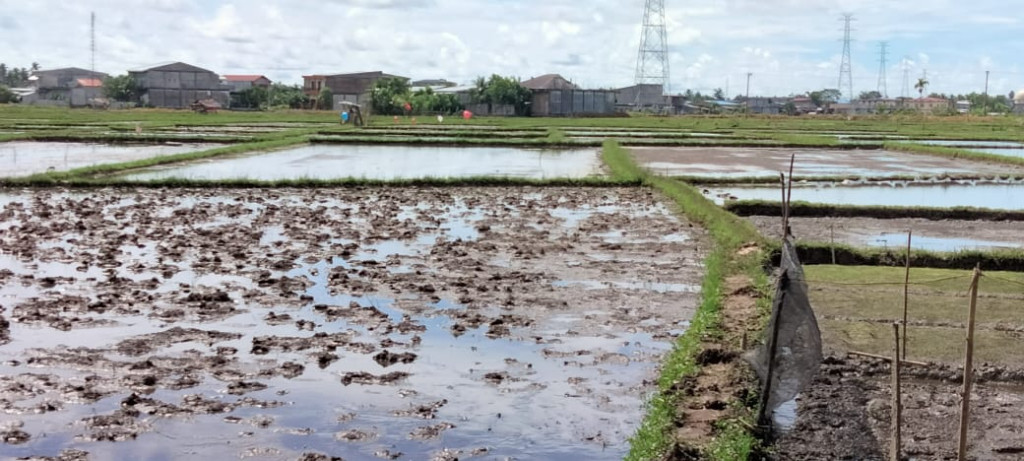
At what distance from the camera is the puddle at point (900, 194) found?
1850cm

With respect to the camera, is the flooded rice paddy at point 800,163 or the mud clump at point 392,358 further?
the flooded rice paddy at point 800,163

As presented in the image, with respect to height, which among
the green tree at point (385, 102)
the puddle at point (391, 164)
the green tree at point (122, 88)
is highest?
the green tree at point (122, 88)

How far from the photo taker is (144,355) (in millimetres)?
7496

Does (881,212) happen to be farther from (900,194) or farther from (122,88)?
(122,88)

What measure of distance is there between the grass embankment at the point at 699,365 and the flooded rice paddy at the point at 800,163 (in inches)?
422

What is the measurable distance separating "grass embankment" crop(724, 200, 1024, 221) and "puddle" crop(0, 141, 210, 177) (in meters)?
15.7

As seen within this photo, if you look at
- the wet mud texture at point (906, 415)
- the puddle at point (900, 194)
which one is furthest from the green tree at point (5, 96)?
the wet mud texture at point (906, 415)

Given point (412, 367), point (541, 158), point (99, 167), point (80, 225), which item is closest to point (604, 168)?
A: point (541, 158)

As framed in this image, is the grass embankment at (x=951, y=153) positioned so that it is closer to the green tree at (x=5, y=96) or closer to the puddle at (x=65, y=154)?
the puddle at (x=65, y=154)

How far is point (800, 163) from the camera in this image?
28.5 m

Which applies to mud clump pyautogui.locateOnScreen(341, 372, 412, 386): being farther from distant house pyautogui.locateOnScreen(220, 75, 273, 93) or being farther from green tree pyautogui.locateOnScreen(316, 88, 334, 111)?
distant house pyautogui.locateOnScreen(220, 75, 273, 93)

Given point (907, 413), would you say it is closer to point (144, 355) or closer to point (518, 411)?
point (518, 411)

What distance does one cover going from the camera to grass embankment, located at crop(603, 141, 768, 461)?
18.2 feet

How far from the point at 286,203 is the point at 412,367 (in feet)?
35.0
